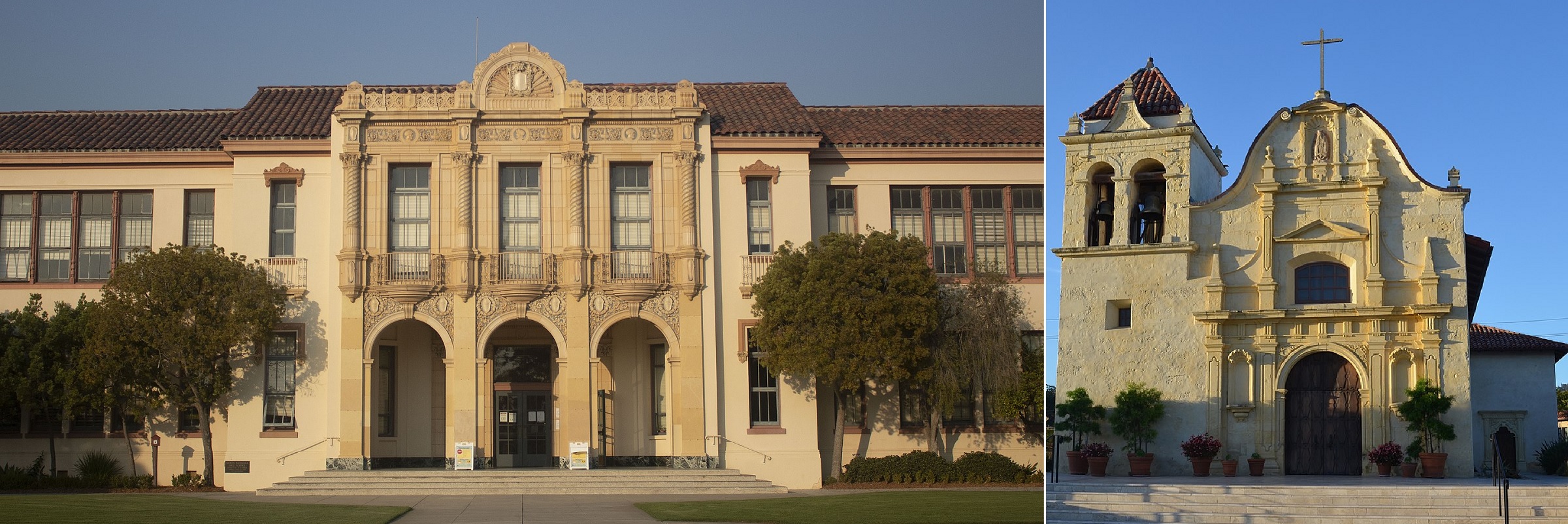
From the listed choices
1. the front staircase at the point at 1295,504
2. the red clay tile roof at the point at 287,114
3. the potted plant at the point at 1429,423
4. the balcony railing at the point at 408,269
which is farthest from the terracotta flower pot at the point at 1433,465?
the red clay tile roof at the point at 287,114

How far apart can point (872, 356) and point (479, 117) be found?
29.8 feet

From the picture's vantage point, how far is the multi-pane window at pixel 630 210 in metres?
30.7

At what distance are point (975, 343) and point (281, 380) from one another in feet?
43.1

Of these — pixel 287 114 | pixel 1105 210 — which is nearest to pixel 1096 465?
pixel 1105 210

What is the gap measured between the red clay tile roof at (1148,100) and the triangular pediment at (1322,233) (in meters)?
3.48

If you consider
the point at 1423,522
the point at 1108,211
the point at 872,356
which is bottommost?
the point at 1423,522

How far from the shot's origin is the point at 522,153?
101 feet

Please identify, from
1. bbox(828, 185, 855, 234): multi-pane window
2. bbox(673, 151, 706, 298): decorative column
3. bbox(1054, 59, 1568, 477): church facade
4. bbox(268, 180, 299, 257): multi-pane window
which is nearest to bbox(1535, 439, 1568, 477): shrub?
bbox(1054, 59, 1568, 477): church facade

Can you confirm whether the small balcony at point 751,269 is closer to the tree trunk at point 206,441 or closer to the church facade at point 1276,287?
the church facade at point 1276,287

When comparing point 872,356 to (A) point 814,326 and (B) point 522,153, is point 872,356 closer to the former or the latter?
(A) point 814,326

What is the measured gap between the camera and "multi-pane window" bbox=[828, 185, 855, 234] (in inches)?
1251

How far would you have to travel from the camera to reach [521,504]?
78.0 feet

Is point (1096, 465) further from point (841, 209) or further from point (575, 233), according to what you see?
point (575, 233)

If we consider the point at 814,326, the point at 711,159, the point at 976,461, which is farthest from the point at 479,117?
the point at 976,461
